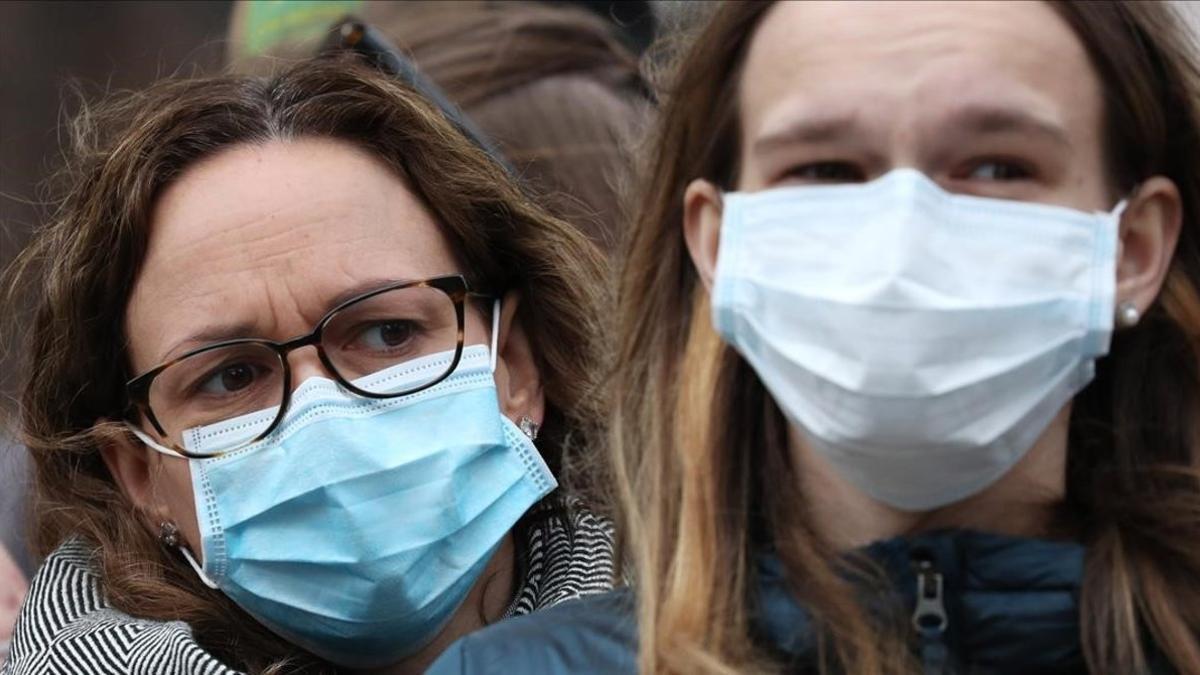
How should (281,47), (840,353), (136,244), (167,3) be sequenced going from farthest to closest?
(167,3)
(281,47)
(136,244)
(840,353)

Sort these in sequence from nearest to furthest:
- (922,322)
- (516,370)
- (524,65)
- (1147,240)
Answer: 1. (922,322)
2. (1147,240)
3. (516,370)
4. (524,65)

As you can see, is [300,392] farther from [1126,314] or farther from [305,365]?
[1126,314]

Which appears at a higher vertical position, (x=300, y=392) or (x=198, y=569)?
(x=300, y=392)

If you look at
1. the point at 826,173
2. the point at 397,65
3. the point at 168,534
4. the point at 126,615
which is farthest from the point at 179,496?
the point at 826,173

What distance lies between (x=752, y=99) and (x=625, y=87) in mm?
2144

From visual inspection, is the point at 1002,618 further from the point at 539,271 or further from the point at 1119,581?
the point at 539,271

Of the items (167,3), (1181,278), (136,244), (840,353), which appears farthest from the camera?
(167,3)

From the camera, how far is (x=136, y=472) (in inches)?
152

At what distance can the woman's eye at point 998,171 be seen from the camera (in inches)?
107

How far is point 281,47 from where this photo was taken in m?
4.89

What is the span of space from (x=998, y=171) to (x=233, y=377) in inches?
55.1

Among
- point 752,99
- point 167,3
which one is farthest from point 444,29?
point 752,99

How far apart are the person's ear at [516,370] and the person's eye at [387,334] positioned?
7.8 inches

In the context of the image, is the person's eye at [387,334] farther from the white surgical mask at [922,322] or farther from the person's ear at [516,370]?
the white surgical mask at [922,322]
